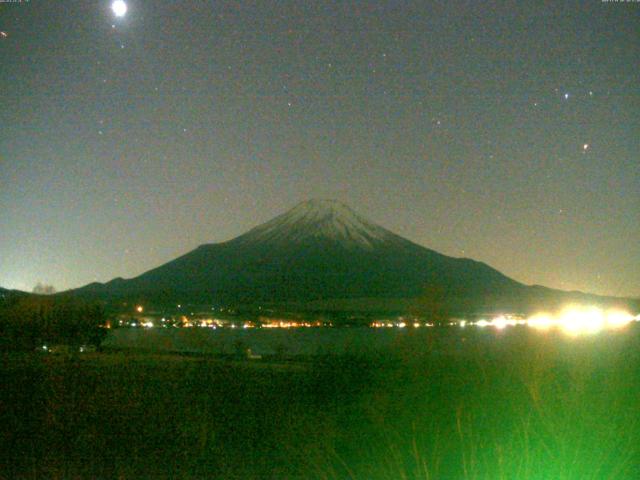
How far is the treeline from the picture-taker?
38094mm

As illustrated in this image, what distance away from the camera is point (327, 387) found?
Result: 17.0m

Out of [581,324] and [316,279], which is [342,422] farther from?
[316,279]

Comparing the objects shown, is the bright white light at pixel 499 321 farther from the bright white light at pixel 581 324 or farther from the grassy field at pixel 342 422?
the grassy field at pixel 342 422

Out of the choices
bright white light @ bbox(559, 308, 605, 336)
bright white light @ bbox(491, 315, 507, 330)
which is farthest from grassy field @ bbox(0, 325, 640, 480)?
bright white light @ bbox(491, 315, 507, 330)

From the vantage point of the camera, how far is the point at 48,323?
38.5 m

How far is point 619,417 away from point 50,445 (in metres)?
7.76

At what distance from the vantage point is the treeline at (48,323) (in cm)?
3809

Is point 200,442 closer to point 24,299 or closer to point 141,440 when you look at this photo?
point 141,440

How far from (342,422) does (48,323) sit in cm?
2862

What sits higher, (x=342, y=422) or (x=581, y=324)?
(x=581, y=324)

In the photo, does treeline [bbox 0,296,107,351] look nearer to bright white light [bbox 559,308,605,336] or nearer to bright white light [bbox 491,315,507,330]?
bright white light [bbox 559,308,605,336]

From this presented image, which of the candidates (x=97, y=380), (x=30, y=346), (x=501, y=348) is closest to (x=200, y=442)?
(x=97, y=380)

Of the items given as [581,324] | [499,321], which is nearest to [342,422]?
[581,324]

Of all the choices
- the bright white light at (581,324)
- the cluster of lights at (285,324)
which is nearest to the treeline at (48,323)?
the bright white light at (581,324)
